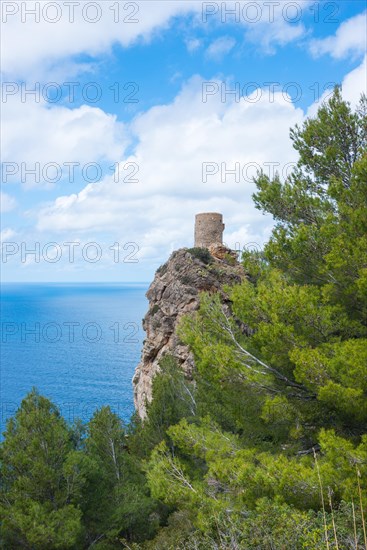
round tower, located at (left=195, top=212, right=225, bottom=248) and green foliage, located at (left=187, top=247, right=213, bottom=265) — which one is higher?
round tower, located at (left=195, top=212, right=225, bottom=248)

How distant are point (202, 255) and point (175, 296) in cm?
304

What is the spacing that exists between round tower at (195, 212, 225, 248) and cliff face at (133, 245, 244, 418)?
1.74 meters

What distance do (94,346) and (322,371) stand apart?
80.7 metres

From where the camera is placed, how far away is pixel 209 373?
28.7 ft

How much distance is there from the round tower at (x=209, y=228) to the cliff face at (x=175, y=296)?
1.74 m

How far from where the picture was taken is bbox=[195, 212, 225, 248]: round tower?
3075 cm

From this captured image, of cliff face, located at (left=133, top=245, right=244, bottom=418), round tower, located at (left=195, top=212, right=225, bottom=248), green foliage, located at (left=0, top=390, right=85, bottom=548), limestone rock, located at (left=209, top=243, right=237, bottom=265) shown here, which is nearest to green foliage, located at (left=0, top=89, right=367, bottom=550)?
green foliage, located at (left=0, top=390, right=85, bottom=548)

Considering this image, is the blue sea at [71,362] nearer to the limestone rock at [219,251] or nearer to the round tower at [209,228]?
the limestone rock at [219,251]

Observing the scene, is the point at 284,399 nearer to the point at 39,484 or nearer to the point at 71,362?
the point at 39,484

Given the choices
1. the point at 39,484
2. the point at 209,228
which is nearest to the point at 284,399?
the point at 39,484

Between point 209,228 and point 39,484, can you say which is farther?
point 209,228

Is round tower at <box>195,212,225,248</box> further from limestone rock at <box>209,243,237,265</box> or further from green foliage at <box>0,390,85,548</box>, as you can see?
green foliage at <box>0,390,85,548</box>

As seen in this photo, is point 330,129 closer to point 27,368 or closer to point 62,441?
point 62,441

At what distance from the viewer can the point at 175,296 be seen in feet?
93.4
